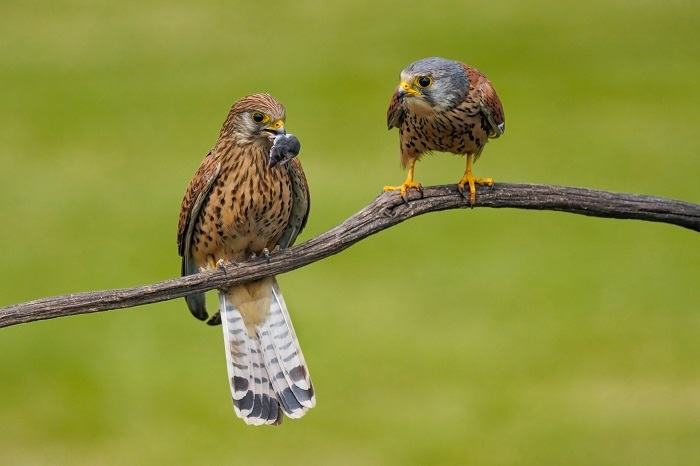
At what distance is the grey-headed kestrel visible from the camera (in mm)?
3062

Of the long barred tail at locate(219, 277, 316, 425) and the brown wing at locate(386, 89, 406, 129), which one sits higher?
the brown wing at locate(386, 89, 406, 129)

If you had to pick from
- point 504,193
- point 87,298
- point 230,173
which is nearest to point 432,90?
point 504,193

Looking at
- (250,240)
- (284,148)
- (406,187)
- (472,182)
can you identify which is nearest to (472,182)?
(472,182)

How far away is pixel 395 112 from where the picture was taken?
315 cm

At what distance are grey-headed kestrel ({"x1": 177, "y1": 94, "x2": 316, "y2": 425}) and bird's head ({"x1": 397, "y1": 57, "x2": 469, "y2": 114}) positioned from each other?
39 cm

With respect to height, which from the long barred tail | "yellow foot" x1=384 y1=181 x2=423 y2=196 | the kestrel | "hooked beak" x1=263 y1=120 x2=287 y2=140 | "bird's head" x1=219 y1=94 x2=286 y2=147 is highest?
the kestrel

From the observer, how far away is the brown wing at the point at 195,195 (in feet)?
10.3

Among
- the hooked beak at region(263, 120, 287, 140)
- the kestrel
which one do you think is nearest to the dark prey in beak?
the hooked beak at region(263, 120, 287, 140)

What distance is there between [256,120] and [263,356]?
2.75 ft

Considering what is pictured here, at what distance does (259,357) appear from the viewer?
334 cm

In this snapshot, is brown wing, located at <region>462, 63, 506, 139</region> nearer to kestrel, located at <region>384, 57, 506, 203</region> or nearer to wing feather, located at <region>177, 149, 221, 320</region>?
kestrel, located at <region>384, 57, 506, 203</region>

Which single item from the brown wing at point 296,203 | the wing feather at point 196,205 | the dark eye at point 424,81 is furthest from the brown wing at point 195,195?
the dark eye at point 424,81

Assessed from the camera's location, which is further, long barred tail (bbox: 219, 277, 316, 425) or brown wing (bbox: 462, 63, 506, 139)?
long barred tail (bbox: 219, 277, 316, 425)

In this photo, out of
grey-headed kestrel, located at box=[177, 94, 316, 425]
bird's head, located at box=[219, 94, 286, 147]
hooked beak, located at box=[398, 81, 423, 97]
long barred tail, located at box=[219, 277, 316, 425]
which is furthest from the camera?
long barred tail, located at box=[219, 277, 316, 425]
